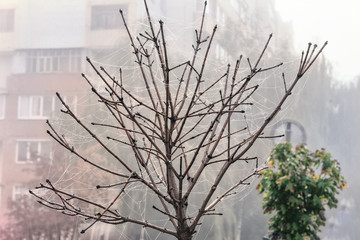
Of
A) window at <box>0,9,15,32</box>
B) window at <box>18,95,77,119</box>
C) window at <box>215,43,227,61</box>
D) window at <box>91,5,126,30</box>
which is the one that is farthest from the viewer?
window at <box>0,9,15,32</box>

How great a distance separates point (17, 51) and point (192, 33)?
147 inches

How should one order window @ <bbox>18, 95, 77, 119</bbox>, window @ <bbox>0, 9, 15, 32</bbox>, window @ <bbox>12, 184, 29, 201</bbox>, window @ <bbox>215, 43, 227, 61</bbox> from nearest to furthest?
window @ <bbox>215, 43, 227, 61</bbox> → window @ <bbox>12, 184, 29, 201</bbox> → window @ <bbox>18, 95, 77, 119</bbox> → window @ <bbox>0, 9, 15, 32</bbox>

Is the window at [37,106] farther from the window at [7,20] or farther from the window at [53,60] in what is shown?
the window at [7,20]

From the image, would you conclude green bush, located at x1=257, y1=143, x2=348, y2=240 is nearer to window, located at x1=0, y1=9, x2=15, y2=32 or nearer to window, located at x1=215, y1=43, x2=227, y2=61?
window, located at x1=215, y1=43, x2=227, y2=61

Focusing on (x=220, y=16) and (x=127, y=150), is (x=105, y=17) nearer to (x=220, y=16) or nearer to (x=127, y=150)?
(x=220, y=16)

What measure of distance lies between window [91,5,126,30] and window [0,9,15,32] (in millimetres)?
1766

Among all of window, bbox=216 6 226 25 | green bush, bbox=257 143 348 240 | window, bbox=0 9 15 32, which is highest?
window, bbox=0 9 15 32

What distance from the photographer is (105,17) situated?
7.58 m

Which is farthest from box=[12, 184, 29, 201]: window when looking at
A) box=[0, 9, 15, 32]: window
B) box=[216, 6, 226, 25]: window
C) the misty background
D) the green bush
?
the green bush

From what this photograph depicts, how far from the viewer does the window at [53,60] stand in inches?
311

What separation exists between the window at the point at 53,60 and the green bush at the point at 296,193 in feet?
16.4

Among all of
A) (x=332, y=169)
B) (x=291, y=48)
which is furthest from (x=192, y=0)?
(x=332, y=169)

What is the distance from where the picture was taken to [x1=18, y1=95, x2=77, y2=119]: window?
781cm

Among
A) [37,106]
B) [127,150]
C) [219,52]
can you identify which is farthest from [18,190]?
[219,52]
